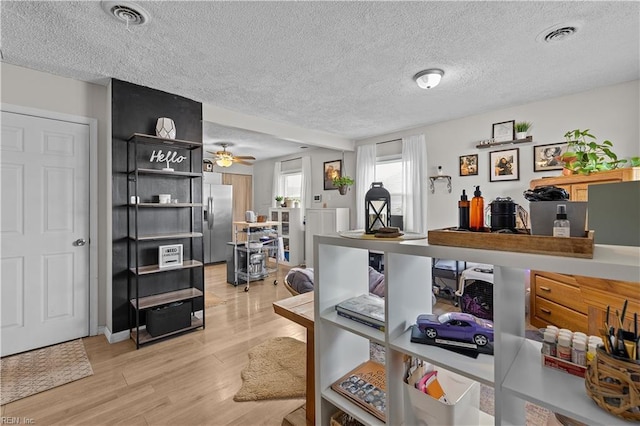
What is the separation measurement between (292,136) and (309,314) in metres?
3.47

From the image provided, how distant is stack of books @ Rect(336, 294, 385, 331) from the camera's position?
4.11 feet

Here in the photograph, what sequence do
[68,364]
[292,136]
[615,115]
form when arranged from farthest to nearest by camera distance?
[292,136] → [615,115] → [68,364]

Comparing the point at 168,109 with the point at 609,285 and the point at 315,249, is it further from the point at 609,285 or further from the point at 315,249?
the point at 609,285

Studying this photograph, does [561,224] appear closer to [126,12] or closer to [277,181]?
[126,12]

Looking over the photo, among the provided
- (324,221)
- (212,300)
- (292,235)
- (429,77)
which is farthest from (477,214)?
(292,235)

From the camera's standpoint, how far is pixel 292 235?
6535 mm

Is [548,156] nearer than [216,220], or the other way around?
[548,156]

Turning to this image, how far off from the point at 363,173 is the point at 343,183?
42cm

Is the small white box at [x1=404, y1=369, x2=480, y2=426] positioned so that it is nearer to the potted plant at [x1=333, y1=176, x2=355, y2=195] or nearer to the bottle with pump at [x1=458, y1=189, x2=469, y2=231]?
the bottle with pump at [x1=458, y1=189, x2=469, y2=231]

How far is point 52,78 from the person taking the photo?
110 inches

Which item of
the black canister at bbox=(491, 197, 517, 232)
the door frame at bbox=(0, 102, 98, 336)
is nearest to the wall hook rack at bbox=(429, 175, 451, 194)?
the black canister at bbox=(491, 197, 517, 232)

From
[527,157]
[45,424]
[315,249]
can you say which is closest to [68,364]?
[45,424]

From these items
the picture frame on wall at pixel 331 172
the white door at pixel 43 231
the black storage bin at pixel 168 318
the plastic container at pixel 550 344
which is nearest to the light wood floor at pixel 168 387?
the black storage bin at pixel 168 318

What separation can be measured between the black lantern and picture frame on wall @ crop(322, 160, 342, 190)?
4.64m
